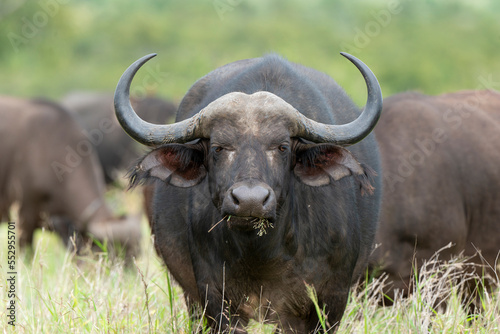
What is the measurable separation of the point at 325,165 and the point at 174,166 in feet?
2.74

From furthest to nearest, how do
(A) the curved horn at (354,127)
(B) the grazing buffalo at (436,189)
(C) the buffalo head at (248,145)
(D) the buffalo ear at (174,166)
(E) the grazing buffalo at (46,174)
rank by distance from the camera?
(E) the grazing buffalo at (46,174) → (B) the grazing buffalo at (436,189) → (D) the buffalo ear at (174,166) → (A) the curved horn at (354,127) → (C) the buffalo head at (248,145)

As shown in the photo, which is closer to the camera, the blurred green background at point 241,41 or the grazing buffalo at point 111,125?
the grazing buffalo at point 111,125

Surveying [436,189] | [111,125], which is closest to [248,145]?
[436,189]

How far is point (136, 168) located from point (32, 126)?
6.50m

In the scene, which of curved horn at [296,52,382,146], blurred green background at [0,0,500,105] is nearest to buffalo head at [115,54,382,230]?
curved horn at [296,52,382,146]

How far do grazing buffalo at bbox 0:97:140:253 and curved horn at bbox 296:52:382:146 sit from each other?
5846 mm

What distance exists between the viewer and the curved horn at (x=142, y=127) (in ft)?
13.5

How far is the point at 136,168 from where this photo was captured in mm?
4215

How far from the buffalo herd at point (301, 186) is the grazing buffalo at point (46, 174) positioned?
3855 millimetres

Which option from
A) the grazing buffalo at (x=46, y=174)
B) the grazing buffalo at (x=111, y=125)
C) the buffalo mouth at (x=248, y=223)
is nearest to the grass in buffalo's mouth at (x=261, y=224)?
the buffalo mouth at (x=248, y=223)

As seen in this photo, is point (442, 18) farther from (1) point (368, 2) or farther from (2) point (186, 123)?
(2) point (186, 123)

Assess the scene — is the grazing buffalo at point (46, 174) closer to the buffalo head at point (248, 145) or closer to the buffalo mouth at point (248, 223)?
the buffalo head at point (248, 145)

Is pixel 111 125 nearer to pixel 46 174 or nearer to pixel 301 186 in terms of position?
pixel 46 174

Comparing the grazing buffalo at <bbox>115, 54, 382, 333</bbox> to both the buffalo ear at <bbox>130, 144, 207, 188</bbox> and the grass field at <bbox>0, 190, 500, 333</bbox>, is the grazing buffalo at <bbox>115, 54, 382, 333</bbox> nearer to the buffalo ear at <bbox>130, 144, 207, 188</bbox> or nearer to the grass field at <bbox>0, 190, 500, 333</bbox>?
the buffalo ear at <bbox>130, 144, 207, 188</bbox>
